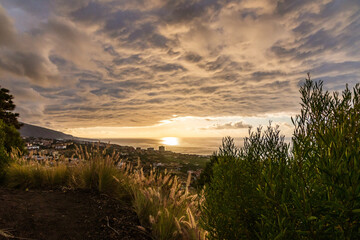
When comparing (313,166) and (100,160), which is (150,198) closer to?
(100,160)

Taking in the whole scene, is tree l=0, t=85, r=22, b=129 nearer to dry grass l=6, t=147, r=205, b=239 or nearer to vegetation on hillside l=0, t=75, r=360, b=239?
dry grass l=6, t=147, r=205, b=239

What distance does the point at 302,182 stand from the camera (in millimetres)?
1421

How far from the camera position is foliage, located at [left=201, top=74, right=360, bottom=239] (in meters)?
1.26

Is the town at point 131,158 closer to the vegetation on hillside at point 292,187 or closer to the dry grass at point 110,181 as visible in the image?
the dry grass at point 110,181

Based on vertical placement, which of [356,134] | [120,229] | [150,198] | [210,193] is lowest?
[120,229]

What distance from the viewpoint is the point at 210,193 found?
2967mm

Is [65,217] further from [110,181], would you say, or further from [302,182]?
[302,182]

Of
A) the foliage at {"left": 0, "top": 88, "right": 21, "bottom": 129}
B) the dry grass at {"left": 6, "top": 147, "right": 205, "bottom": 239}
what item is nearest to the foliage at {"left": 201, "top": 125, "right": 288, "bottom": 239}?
the dry grass at {"left": 6, "top": 147, "right": 205, "bottom": 239}

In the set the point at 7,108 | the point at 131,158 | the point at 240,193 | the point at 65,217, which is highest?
the point at 7,108

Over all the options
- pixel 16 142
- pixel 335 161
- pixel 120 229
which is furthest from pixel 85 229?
pixel 16 142

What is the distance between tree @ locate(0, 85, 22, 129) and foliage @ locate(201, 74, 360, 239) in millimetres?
24047

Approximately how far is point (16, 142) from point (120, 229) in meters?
11.4

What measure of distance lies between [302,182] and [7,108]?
85.9ft

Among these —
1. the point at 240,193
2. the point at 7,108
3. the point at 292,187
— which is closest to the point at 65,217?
the point at 240,193
